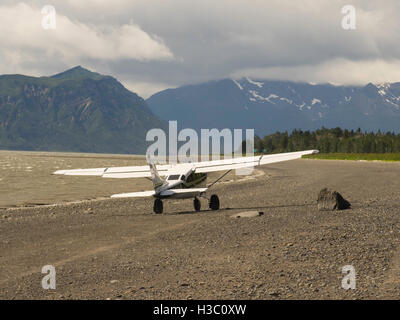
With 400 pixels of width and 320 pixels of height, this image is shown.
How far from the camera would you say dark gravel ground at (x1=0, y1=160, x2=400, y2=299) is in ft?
25.9

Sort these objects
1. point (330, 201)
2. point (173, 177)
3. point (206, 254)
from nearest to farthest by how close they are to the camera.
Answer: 1. point (206, 254)
2. point (330, 201)
3. point (173, 177)

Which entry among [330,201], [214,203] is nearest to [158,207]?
[214,203]

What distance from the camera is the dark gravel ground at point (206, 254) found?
7883 millimetres

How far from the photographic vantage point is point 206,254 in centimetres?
1066

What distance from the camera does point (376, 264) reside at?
358 inches

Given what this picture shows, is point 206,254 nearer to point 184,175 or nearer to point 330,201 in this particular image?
point 330,201

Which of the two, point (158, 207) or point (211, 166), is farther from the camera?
point (211, 166)

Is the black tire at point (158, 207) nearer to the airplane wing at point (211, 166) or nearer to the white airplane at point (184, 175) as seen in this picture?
the white airplane at point (184, 175)

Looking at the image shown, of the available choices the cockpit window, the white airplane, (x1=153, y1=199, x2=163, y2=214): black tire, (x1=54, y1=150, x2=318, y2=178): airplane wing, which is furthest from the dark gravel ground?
(x1=54, y1=150, x2=318, y2=178): airplane wing

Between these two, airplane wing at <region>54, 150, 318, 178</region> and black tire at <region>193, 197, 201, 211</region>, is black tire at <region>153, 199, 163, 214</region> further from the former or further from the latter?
airplane wing at <region>54, 150, 318, 178</region>

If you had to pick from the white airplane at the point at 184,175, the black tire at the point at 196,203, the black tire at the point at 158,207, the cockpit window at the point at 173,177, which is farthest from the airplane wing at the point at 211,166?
the black tire at the point at 158,207
